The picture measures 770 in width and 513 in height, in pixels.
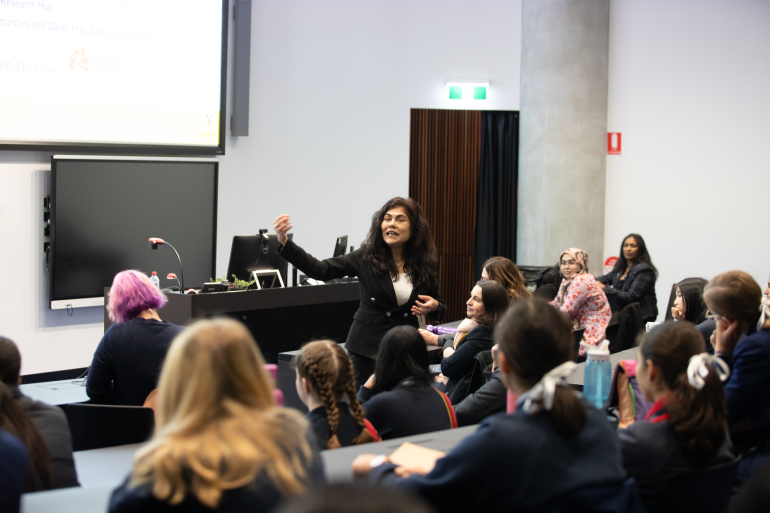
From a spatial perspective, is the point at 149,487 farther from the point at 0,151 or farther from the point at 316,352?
the point at 0,151

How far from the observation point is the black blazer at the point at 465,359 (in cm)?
Answer: 303

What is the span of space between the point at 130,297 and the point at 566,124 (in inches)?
210

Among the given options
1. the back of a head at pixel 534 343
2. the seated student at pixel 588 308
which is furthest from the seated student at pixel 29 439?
the seated student at pixel 588 308

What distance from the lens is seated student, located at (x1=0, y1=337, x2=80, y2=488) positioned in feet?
5.99

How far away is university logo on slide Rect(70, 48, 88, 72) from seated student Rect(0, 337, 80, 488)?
175 inches

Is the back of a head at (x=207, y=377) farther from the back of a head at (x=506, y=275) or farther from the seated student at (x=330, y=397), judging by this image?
the back of a head at (x=506, y=275)

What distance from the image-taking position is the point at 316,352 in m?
2.04

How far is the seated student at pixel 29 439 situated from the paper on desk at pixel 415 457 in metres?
0.87

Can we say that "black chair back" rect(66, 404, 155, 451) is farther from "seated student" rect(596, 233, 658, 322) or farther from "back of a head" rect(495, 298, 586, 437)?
"seated student" rect(596, 233, 658, 322)

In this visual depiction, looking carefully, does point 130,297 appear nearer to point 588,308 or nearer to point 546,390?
point 546,390

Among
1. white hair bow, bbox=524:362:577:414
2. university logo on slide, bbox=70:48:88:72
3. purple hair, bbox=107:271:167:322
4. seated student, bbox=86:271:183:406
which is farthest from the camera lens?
university logo on slide, bbox=70:48:88:72

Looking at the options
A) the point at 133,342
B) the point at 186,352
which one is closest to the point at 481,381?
the point at 133,342

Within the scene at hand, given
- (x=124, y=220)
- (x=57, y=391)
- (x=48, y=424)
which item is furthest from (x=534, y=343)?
(x=124, y=220)

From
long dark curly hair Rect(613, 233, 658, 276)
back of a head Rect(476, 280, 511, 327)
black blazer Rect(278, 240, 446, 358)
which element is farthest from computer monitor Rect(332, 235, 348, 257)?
long dark curly hair Rect(613, 233, 658, 276)
